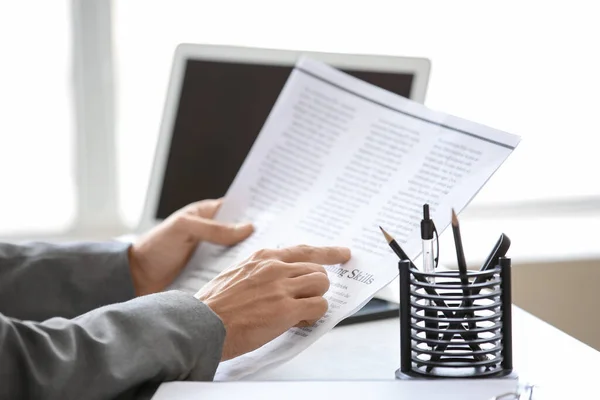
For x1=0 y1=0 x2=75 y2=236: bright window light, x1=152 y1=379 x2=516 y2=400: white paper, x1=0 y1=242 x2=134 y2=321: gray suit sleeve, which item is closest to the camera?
x1=152 y1=379 x2=516 y2=400: white paper

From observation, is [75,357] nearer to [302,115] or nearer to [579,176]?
[302,115]

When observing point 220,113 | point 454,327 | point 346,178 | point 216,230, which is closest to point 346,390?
point 454,327

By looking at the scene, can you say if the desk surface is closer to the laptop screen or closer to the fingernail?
the fingernail

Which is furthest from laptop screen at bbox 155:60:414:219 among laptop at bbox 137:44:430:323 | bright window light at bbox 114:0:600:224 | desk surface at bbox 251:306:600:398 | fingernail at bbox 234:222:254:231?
bright window light at bbox 114:0:600:224

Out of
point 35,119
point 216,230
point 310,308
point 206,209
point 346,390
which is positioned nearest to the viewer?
point 346,390

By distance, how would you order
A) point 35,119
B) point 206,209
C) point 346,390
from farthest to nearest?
point 35,119
point 206,209
point 346,390

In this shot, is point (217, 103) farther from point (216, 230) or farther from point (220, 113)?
point (216, 230)

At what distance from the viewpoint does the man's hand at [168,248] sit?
1288mm

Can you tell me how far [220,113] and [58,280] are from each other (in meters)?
0.46

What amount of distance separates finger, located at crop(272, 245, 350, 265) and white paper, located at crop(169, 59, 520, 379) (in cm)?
1

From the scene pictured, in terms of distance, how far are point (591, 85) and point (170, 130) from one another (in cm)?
147

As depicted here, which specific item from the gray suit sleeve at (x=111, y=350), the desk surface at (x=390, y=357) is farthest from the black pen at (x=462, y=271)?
the gray suit sleeve at (x=111, y=350)

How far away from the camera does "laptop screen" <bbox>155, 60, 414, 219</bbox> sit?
1.57 meters

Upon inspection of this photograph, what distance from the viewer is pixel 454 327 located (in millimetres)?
867
